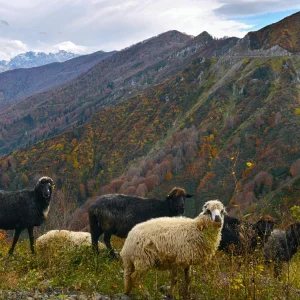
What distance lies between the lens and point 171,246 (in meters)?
7.34

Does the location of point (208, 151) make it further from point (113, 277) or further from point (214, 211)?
point (214, 211)

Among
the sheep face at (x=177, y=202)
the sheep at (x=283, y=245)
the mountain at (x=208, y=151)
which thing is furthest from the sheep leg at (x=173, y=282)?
the mountain at (x=208, y=151)

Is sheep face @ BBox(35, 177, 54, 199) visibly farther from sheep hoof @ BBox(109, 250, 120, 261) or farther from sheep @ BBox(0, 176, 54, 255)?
sheep hoof @ BBox(109, 250, 120, 261)

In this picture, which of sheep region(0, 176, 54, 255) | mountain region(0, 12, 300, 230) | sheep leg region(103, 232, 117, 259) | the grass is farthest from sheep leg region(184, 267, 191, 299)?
mountain region(0, 12, 300, 230)

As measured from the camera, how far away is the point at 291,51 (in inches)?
7136

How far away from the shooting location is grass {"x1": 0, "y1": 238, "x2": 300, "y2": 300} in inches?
246

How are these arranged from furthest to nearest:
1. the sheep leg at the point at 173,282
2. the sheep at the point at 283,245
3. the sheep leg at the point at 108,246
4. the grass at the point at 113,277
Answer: the sheep at the point at 283,245
the sheep leg at the point at 108,246
the sheep leg at the point at 173,282
the grass at the point at 113,277

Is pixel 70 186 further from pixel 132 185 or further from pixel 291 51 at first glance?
pixel 291 51

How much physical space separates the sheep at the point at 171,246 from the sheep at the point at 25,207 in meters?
5.47

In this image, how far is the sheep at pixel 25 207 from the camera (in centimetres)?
1198

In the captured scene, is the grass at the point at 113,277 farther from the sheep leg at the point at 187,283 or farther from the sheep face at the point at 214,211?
the sheep face at the point at 214,211

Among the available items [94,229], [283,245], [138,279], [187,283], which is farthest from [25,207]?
[283,245]

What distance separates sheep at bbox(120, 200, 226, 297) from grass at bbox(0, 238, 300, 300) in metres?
0.37

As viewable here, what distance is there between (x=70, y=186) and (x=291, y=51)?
13312 cm
